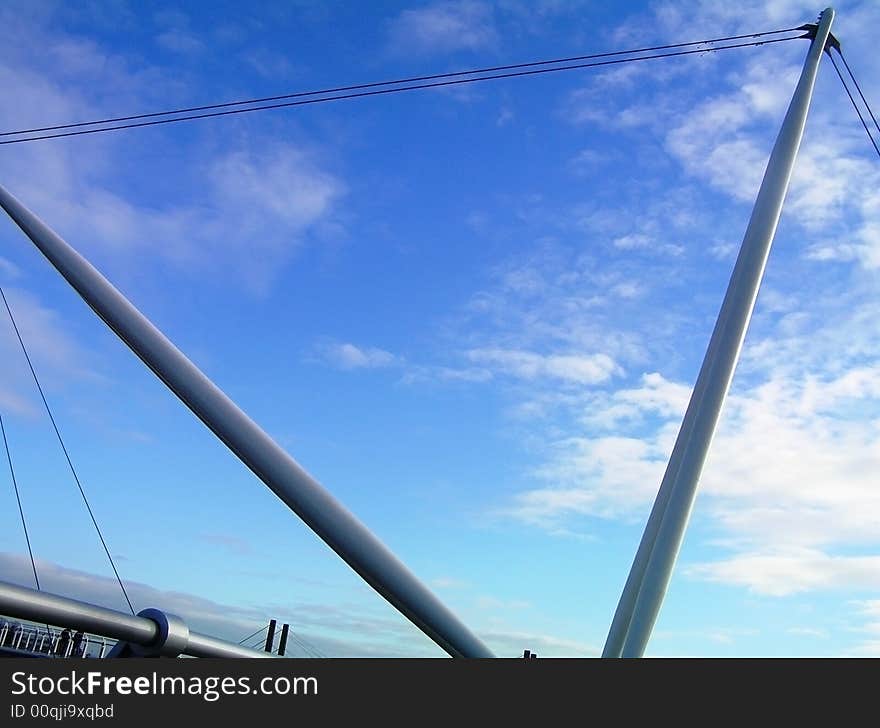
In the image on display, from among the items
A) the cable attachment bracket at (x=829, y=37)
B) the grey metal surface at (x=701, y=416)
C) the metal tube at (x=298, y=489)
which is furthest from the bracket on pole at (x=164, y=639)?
the cable attachment bracket at (x=829, y=37)

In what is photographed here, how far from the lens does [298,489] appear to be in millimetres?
11883

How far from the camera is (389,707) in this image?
880 cm

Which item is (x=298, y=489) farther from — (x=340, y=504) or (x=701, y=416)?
(x=701, y=416)

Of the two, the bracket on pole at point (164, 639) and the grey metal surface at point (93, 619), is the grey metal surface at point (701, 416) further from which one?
the bracket on pole at point (164, 639)

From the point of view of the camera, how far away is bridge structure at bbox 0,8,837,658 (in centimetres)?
797

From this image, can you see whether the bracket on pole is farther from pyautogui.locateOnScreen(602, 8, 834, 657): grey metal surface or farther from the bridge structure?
pyautogui.locateOnScreen(602, 8, 834, 657): grey metal surface

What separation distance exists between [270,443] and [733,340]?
355 inches


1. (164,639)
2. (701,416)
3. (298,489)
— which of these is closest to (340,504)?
(298,489)

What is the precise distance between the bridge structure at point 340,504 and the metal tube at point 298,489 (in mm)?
15

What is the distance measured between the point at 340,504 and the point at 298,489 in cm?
63

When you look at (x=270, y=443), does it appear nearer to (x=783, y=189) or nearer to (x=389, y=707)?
(x=389, y=707)

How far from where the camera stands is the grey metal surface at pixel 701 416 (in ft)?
44.9

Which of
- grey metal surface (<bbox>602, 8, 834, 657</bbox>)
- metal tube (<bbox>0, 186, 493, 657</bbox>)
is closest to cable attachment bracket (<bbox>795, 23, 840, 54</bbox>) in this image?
grey metal surface (<bbox>602, 8, 834, 657</bbox>)

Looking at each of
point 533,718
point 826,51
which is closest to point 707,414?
point 533,718
